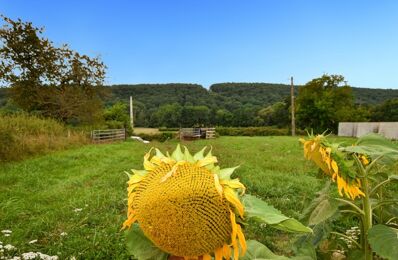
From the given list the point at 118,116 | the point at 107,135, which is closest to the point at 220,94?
the point at 118,116

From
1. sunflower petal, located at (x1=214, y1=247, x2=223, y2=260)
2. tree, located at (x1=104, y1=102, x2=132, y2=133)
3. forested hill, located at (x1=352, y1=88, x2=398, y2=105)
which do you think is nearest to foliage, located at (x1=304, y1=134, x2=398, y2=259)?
sunflower petal, located at (x1=214, y1=247, x2=223, y2=260)

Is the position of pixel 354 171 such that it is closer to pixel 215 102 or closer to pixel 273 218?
pixel 273 218

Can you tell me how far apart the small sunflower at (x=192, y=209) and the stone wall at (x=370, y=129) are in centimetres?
1911

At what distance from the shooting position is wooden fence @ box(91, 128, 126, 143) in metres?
23.5

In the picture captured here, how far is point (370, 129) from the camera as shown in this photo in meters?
27.4

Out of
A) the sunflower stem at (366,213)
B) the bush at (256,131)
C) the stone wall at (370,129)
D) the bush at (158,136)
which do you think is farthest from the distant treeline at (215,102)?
the sunflower stem at (366,213)

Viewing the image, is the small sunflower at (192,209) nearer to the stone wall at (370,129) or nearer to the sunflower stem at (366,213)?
the sunflower stem at (366,213)

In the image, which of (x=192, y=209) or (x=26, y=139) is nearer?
(x=192, y=209)

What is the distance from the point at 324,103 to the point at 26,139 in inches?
1429

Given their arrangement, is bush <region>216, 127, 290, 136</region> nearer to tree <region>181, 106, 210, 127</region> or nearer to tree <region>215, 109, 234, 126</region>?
tree <region>181, 106, 210, 127</region>

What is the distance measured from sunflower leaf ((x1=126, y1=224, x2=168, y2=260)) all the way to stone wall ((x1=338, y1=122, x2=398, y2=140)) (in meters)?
19.1

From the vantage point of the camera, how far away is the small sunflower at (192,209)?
2.19ft

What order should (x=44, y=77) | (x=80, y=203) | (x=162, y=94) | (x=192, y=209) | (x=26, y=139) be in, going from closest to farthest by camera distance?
(x=192, y=209) < (x=80, y=203) < (x=26, y=139) < (x=44, y=77) < (x=162, y=94)

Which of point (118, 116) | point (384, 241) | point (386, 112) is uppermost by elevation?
point (384, 241)
